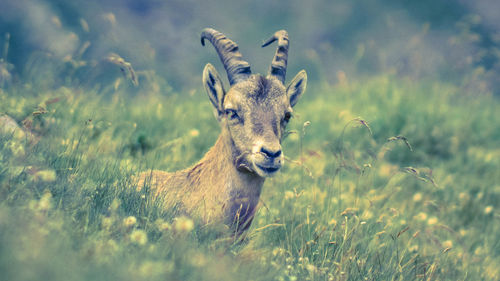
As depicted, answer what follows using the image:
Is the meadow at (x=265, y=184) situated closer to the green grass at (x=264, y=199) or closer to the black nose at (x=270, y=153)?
the green grass at (x=264, y=199)

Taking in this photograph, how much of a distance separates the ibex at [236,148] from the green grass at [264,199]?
29 cm

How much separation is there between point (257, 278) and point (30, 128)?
2920 mm

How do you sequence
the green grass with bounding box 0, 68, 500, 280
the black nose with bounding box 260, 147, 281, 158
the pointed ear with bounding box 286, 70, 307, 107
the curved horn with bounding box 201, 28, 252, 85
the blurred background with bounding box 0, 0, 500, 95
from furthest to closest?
the blurred background with bounding box 0, 0, 500, 95
the pointed ear with bounding box 286, 70, 307, 107
the curved horn with bounding box 201, 28, 252, 85
the black nose with bounding box 260, 147, 281, 158
the green grass with bounding box 0, 68, 500, 280

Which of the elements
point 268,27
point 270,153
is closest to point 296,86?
point 270,153

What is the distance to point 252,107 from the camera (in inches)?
188

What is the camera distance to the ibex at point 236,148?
4598 millimetres

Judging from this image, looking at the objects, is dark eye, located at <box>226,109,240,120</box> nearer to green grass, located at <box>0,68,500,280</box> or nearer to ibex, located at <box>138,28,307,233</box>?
ibex, located at <box>138,28,307,233</box>

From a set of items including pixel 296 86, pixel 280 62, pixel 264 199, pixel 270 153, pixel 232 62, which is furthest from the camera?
pixel 264 199

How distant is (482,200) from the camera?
27.2 ft

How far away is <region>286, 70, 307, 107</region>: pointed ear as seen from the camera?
5463 mm

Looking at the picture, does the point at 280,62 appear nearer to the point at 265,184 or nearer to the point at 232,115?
the point at 232,115

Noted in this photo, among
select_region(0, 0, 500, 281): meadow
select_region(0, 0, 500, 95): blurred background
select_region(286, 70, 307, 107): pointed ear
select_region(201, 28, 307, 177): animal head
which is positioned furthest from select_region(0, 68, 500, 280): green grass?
select_region(0, 0, 500, 95): blurred background

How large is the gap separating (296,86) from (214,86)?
93 cm

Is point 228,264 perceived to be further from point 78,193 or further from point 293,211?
point 293,211
